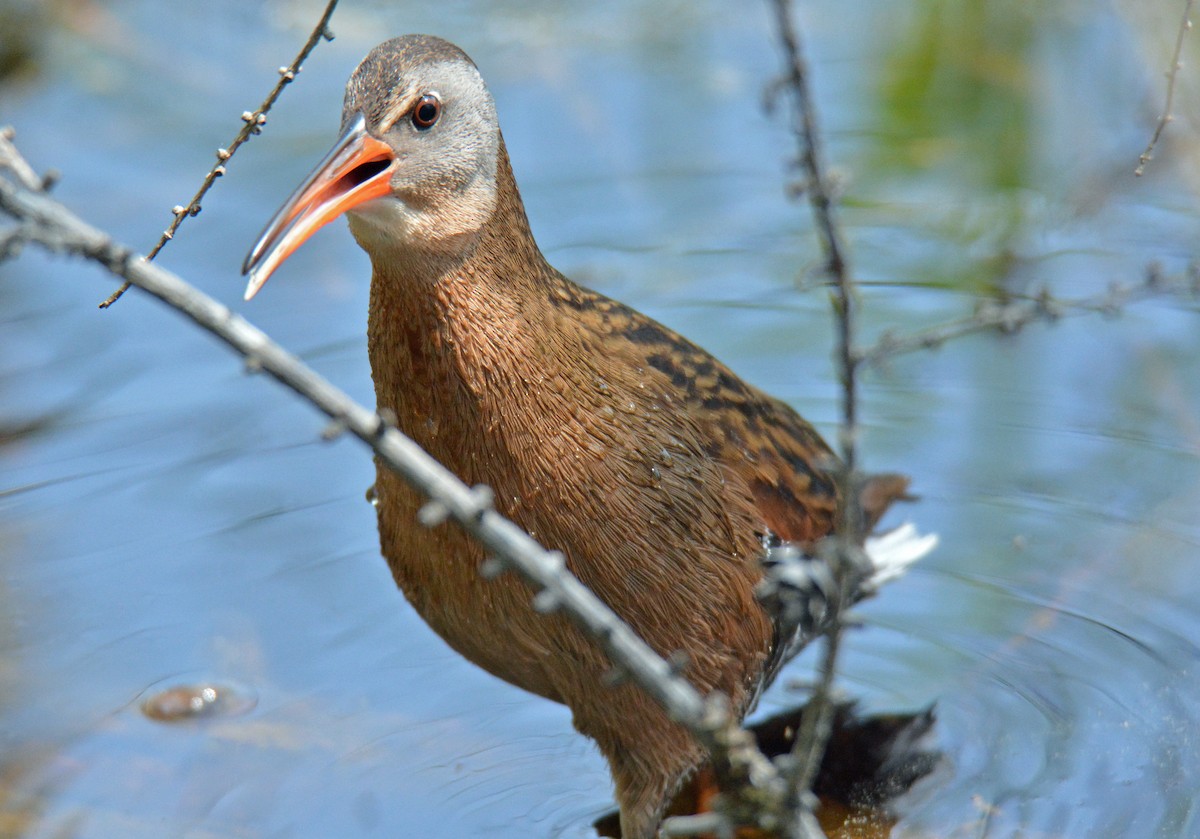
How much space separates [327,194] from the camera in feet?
9.77

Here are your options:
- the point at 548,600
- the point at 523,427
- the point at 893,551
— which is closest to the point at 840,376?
the point at 548,600

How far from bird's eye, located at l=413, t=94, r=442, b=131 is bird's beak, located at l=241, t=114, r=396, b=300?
0.34ft

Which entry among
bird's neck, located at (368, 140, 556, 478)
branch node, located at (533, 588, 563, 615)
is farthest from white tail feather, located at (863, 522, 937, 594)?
branch node, located at (533, 588, 563, 615)

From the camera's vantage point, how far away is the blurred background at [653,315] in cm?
386

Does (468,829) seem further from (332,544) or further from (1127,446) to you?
(1127,446)

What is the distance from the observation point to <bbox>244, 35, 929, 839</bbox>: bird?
3127 millimetres

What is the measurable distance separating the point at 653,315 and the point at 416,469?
11.9 ft

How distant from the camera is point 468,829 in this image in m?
3.68

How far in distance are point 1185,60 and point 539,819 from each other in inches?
156

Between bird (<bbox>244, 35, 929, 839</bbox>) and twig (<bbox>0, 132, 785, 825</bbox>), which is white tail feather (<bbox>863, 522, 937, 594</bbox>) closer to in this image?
bird (<bbox>244, 35, 929, 839</bbox>)

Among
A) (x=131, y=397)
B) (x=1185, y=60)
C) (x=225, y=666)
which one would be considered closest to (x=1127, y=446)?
(x=1185, y=60)

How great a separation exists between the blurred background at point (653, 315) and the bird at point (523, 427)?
15.8 inches

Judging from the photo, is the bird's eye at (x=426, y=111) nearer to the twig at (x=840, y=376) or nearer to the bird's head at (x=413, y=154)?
the bird's head at (x=413, y=154)

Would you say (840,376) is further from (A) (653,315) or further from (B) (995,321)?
(A) (653,315)
